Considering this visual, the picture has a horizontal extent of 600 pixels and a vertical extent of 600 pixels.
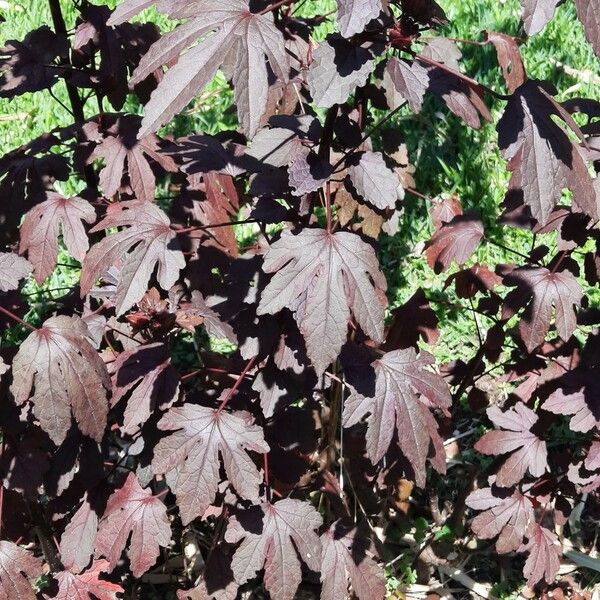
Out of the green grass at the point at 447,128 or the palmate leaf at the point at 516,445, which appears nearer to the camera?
the palmate leaf at the point at 516,445

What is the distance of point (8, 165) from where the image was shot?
8.48 ft

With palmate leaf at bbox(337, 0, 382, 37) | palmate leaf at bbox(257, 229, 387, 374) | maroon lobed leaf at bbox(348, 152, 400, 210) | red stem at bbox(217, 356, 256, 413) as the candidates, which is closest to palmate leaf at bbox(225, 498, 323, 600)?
red stem at bbox(217, 356, 256, 413)

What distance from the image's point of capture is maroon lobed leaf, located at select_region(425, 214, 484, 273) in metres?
2.63

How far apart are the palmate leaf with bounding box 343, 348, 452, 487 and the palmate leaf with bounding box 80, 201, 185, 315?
588 millimetres

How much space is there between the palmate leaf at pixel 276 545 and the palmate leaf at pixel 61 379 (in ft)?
1.65

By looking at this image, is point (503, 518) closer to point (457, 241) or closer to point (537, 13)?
point (457, 241)

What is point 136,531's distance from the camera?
2.41 m

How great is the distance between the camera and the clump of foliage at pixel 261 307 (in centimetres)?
184

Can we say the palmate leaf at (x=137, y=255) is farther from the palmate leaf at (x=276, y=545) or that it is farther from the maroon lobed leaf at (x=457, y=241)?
the maroon lobed leaf at (x=457, y=241)

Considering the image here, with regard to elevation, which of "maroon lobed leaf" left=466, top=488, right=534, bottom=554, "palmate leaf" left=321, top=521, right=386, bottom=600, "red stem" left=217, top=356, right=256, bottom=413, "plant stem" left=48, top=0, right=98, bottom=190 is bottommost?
"maroon lobed leaf" left=466, top=488, right=534, bottom=554

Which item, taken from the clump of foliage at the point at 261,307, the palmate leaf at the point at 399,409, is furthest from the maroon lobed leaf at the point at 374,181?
the palmate leaf at the point at 399,409

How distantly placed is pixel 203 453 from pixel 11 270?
2.09 ft

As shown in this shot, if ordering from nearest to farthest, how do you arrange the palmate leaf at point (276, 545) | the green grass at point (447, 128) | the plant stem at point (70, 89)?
the palmate leaf at point (276, 545), the plant stem at point (70, 89), the green grass at point (447, 128)

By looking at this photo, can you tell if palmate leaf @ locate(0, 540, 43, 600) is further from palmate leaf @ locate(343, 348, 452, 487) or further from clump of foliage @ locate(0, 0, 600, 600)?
palmate leaf @ locate(343, 348, 452, 487)
